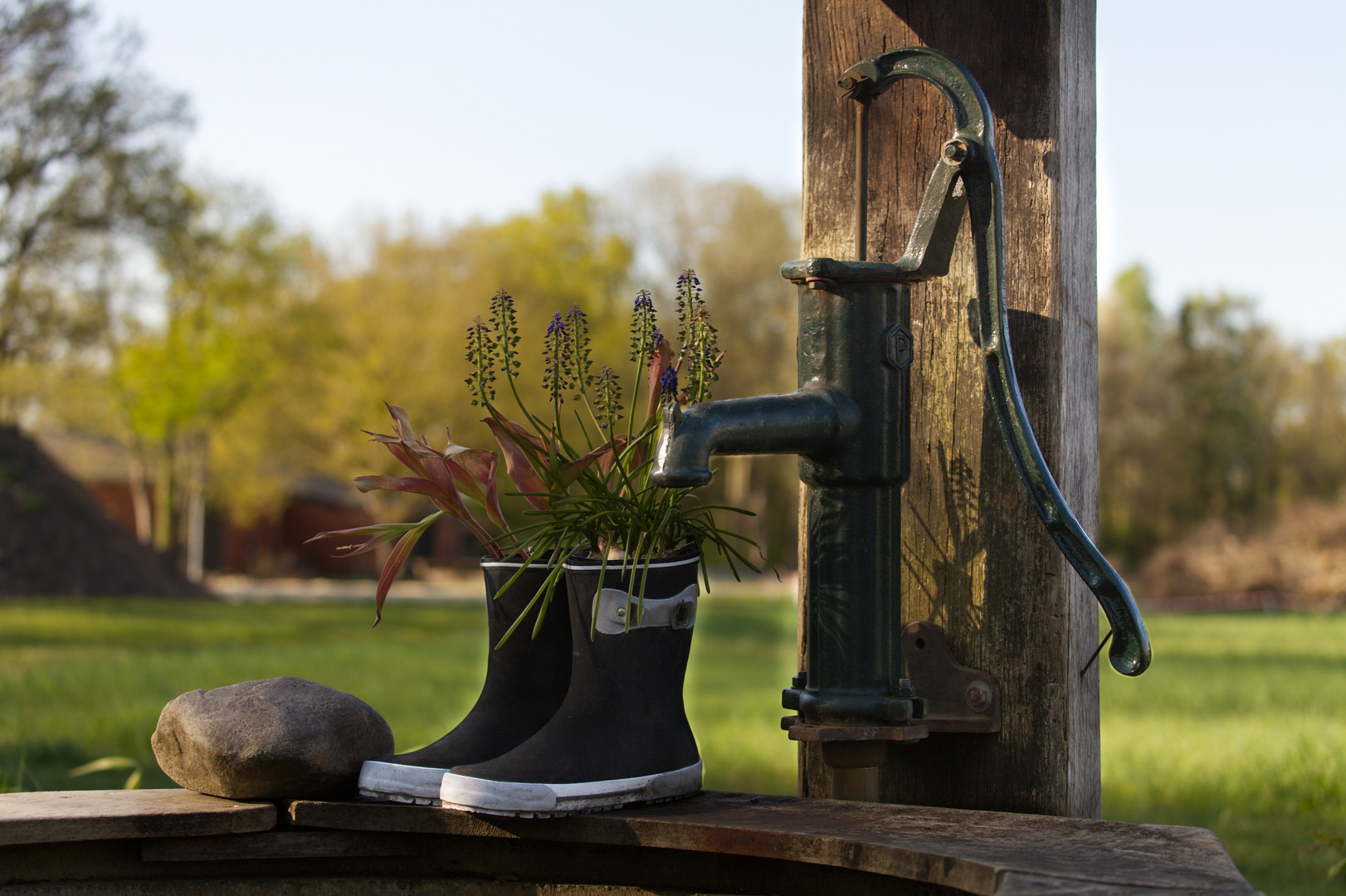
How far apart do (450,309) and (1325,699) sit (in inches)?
860

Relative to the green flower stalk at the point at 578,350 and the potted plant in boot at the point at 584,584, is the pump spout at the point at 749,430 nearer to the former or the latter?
the potted plant in boot at the point at 584,584

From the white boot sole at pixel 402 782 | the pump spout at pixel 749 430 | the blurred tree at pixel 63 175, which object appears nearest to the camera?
the pump spout at pixel 749 430

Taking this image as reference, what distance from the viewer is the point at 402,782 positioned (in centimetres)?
137

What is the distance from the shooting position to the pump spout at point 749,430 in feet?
4.12

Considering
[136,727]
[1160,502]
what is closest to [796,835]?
[136,727]

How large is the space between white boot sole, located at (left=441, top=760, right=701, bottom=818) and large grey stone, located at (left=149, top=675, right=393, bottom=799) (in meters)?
0.16

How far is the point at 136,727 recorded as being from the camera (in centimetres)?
501

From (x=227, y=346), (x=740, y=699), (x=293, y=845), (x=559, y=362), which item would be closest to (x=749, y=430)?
(x=559, y=362)

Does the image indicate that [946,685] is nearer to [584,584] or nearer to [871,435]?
[871,435]

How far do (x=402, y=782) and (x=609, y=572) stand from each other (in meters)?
0.33

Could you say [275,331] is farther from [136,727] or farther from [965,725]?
[965,725]

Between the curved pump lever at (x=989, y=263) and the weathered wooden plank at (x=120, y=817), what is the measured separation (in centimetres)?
91

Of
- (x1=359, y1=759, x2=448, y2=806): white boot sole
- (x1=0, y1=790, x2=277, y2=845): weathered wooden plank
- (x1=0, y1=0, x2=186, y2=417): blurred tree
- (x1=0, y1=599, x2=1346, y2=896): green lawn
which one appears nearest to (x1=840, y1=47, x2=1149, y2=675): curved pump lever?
(x1=359, y1=759, x2=448, y2=806): white boot sole

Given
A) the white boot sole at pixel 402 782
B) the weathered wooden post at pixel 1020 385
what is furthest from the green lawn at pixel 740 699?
the white boot sole at pixel 402 782
